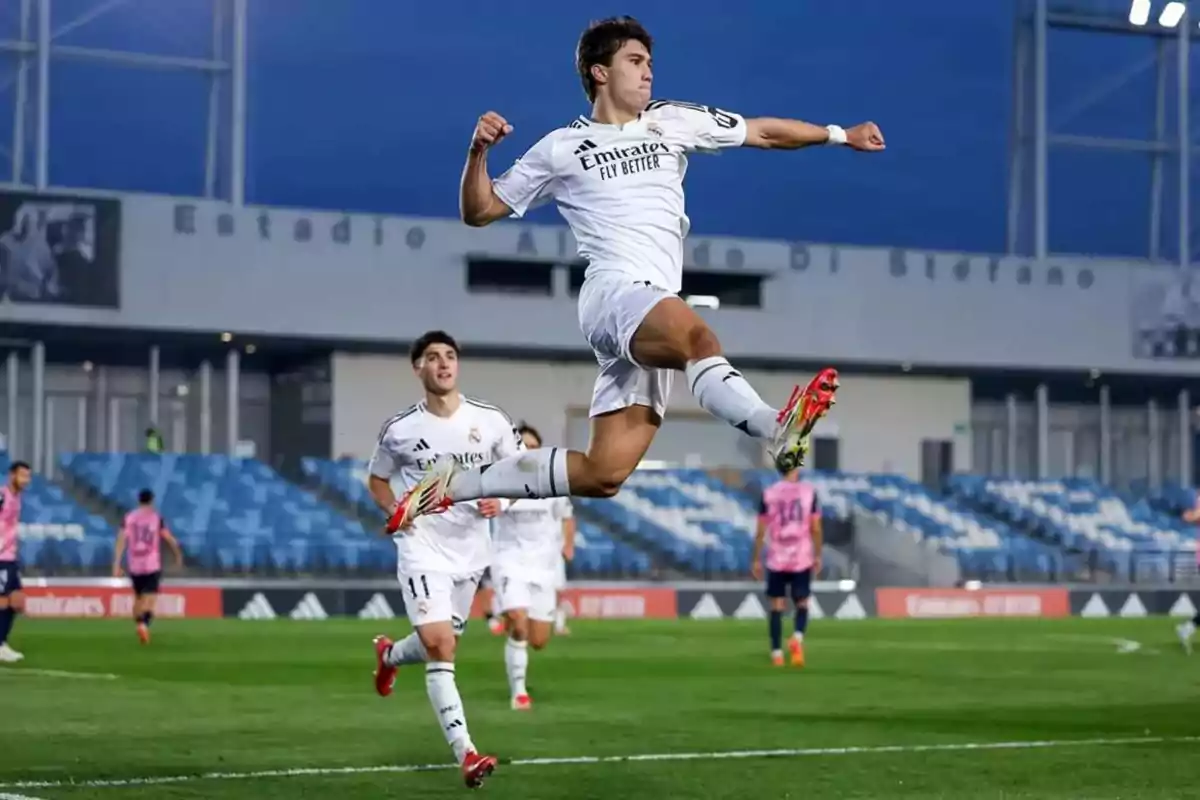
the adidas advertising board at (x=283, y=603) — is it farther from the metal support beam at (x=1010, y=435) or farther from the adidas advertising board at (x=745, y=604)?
the metal support beam at (x=1010, y=435)

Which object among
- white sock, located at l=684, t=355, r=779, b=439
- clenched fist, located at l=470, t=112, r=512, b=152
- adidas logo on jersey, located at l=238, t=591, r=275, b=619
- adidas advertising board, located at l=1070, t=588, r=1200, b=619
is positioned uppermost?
clenched fist, located at l=470, t=112, r=512, b=152

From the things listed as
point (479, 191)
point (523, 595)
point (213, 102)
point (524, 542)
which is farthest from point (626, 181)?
point (213, 102)

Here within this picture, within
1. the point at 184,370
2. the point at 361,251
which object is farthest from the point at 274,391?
the point at 361,251

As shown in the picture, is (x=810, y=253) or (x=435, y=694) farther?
(x=810, y=253)

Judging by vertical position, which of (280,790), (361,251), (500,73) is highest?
(500,73)

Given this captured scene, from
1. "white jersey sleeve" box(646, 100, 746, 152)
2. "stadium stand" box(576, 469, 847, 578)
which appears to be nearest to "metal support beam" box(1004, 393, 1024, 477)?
"stadium stand" box(576, 469, 847, 578)

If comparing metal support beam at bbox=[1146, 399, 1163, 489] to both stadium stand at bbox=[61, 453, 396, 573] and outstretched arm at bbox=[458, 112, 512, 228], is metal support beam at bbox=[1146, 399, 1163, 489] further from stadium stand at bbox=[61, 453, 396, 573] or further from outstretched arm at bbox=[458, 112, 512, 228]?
outstretched arm at bbox=[458, 112, 512, 228]

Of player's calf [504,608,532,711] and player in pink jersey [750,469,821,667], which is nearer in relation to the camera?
player's calf [504,608,532,711]

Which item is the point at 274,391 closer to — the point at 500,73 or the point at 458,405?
the point at 458,405

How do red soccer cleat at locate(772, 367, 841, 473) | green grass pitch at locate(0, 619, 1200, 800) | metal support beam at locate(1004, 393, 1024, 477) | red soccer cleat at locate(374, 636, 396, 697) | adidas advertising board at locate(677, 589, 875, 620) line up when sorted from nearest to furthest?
red soccer cleat at locate(772, 367, 841, 473) < green grass pitch at locate(0, 619, 1200, 800) < red soccer cleat at locate(374, 636, 396, 697) < adidas advertising board at locate(677, 589, 875, 620) < metal support beam at locate(1004, 393, 1024, 477)

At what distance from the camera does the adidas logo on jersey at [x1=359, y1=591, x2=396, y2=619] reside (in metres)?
34.7

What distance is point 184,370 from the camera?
46812mm

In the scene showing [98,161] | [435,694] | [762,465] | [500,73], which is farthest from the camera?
[500,73]

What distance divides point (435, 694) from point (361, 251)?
33.9m
